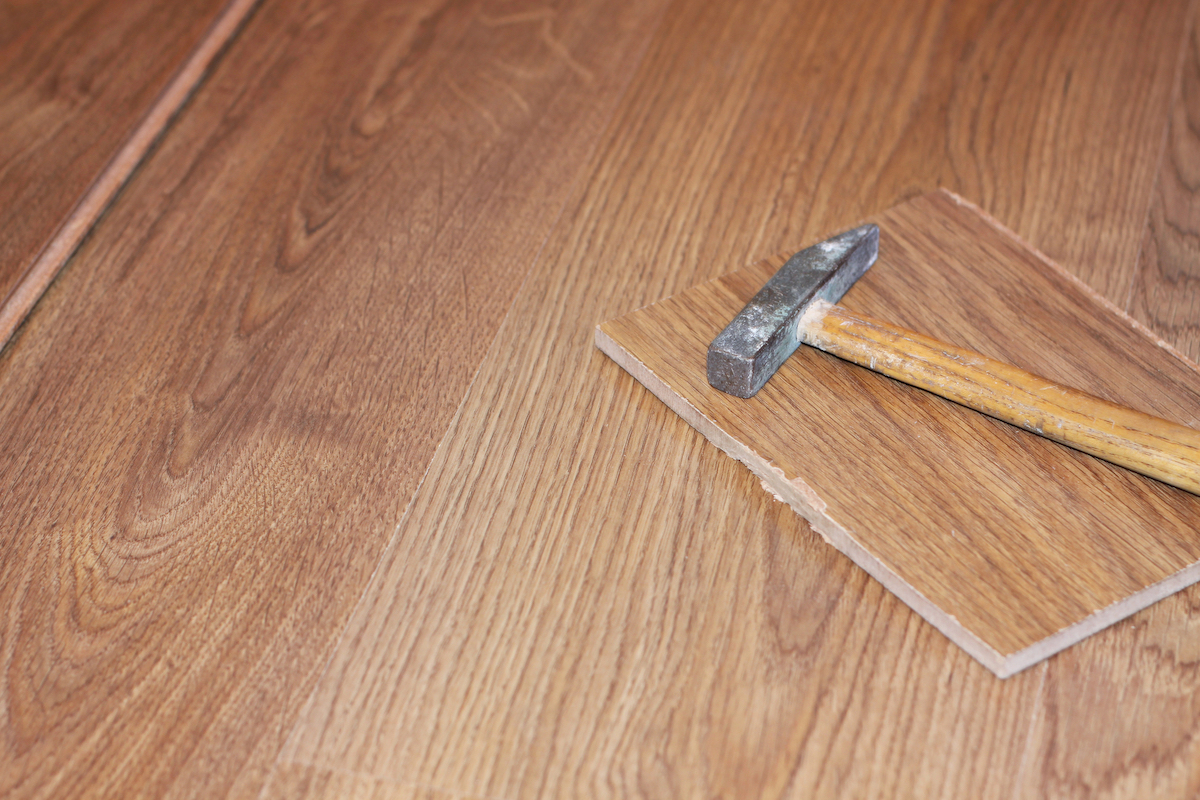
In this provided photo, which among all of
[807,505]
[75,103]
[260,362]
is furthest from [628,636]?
[75,103]

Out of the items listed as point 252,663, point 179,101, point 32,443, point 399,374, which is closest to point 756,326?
point 399,374

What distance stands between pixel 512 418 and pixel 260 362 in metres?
0.22

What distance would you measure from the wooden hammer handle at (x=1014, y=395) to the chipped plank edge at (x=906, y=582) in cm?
8

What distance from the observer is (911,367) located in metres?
0.78

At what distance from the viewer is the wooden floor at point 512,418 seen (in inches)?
24.9

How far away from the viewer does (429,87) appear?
120 centimetres

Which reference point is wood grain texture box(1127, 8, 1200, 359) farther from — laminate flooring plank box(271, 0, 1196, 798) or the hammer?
the hammer

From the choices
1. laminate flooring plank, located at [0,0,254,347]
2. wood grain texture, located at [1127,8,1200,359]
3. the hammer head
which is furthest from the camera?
laminate flooring plank, located at [0,0,254,347]

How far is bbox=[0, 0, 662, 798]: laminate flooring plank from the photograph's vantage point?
26.2 inches

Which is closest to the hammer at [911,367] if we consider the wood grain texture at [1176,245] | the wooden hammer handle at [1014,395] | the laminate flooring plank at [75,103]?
the wooden hammer handle at [1014,395]

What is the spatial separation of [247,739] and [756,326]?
44 cm

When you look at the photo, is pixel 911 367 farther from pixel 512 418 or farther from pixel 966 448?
pixel 512 418

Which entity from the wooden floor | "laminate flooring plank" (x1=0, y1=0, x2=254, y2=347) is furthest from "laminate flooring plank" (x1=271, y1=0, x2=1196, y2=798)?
"laminate flooring plank" (x1=0, y1=0, x2=254, y2=347)

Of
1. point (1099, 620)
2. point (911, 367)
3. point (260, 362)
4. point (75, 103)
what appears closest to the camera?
point (1099, 620)
